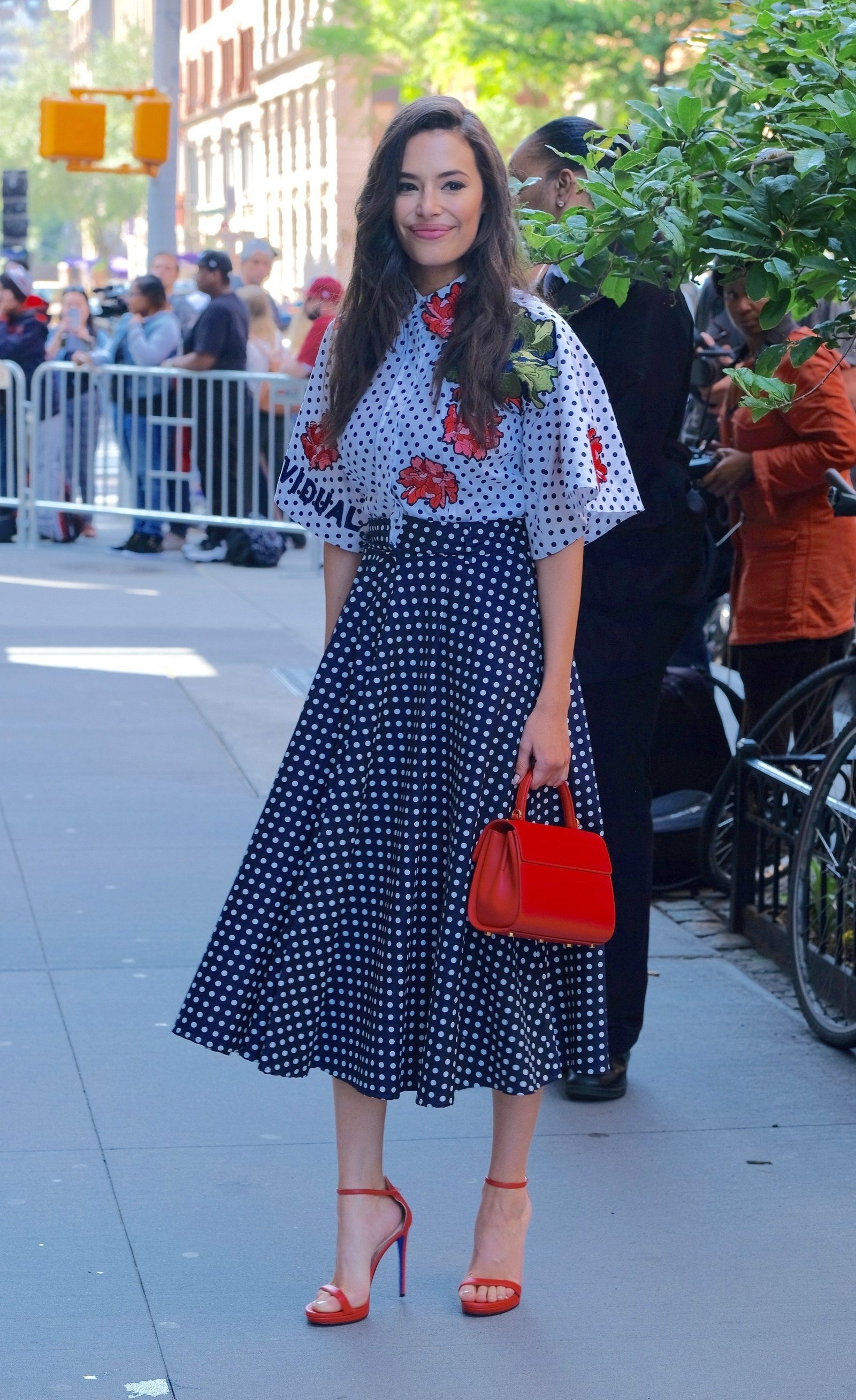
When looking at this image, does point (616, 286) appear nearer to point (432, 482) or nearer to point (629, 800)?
point (432, 482)

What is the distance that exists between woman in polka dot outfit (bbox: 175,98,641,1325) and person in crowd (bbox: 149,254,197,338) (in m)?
12.9

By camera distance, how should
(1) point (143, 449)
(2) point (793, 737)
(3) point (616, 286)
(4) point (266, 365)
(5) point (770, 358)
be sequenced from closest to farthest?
(5) point (770, 358) < (3) point (616, 286) < (2) point (793, 737) < (1) point (143, 449) < (4) point (266, 365)

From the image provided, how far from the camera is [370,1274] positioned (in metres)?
3.32

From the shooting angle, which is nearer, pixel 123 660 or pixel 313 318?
pixel 123 660

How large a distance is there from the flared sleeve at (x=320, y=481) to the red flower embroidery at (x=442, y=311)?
0.62 feet

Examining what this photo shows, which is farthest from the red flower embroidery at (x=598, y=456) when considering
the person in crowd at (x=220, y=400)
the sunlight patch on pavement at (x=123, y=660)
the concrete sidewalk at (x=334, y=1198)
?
the person in crowd at (x=220, y=400)

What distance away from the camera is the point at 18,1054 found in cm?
451

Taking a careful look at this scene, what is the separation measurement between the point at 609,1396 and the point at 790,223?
6.37 feet

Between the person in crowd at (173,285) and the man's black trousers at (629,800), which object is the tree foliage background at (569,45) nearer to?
the person in crowd at (173,285)

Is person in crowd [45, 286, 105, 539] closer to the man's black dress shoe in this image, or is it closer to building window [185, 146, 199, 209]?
the man's black dress shoe

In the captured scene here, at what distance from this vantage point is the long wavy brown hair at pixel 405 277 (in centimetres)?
318

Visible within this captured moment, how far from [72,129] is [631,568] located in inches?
635

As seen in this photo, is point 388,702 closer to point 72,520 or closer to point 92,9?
point 72,520

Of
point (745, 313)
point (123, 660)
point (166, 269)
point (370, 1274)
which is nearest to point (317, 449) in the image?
point (370, 1274)
